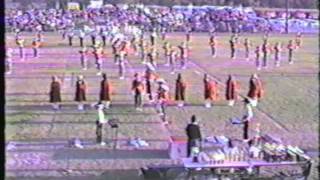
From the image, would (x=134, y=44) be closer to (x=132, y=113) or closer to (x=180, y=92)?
(x=180, y=92)

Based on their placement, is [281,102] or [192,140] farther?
[281,102]

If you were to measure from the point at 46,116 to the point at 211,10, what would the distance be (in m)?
36.5

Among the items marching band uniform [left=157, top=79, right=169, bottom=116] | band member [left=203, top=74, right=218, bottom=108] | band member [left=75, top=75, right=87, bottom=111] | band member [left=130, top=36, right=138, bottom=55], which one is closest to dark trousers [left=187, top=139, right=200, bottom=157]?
marching band uniform [left=157, top=79, right=169, bottom=116]

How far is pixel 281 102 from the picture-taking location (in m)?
18.2

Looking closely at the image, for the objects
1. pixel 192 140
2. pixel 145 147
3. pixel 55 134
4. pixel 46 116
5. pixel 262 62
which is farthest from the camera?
pixel 262 62

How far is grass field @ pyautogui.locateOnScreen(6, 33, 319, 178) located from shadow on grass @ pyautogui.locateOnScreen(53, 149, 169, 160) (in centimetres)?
2

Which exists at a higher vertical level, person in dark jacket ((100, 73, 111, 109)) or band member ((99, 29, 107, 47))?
person in dark jacket ((100, 73, 111, 109))

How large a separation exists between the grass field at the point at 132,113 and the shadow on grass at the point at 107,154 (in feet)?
0.06

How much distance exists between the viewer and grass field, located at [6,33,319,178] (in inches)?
444

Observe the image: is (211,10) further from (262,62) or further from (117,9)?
(262,62)

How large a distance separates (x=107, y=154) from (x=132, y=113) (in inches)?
178

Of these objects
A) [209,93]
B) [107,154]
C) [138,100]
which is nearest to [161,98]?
[138,100]

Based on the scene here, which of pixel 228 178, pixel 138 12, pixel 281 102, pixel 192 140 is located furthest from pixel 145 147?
pixel 138 12

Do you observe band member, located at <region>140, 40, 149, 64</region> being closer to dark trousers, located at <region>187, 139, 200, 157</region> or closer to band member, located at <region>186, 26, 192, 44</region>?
band member, located at <region>186, 26, 192, 44</region>
